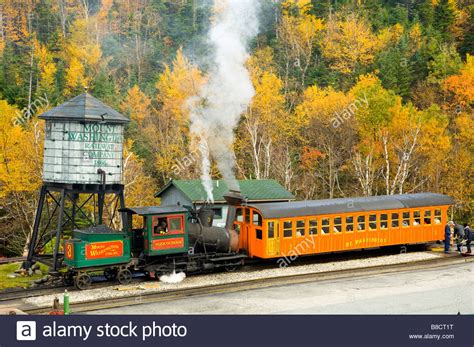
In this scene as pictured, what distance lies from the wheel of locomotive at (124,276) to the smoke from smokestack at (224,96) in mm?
8217

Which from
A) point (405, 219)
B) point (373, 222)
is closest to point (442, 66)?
point (405, 219)

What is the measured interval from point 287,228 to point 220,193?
11.4 metres

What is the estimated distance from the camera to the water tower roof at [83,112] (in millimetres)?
23625

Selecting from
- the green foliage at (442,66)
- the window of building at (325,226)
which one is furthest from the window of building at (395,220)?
the green foliage at (442,66)

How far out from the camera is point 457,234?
99.6 feet

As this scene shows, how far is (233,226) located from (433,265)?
904 centimetres

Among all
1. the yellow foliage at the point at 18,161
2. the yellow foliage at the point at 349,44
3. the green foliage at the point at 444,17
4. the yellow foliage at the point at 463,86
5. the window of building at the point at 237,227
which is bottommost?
the window of building at the point at 237,227

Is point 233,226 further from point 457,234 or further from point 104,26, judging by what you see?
point 104,26

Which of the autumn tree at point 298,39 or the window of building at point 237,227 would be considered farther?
the autumn tree at point 298,39

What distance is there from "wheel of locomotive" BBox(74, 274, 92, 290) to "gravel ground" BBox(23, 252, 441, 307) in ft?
1.38

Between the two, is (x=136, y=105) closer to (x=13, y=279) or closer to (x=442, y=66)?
(x=442, y=66)

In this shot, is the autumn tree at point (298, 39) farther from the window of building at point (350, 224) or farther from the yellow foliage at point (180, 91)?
the window of building at point (350, 224)

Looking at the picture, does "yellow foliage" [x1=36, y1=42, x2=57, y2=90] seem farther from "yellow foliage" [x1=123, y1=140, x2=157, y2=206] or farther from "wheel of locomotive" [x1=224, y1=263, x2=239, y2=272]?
"wheel of locomotive" [x1=224, y1=263, x2=239, y2=272]

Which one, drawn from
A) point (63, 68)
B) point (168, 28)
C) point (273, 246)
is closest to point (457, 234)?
point (273, 246)
